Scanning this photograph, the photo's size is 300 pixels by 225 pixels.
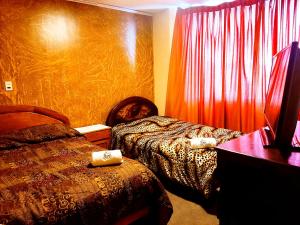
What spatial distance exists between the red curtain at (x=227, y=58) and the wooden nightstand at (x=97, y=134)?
4.12ft

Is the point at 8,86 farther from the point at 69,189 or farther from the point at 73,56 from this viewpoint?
the point at 69,189

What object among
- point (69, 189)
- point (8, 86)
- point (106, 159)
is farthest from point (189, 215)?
point (8, 86)

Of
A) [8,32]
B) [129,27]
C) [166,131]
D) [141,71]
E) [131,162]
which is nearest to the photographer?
[131,162]

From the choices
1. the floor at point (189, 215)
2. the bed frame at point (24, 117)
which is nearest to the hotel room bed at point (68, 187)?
the bed frame at point (24, 117)

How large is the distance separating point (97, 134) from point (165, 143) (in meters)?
1.06

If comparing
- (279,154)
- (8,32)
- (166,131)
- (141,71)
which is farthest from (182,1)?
(279,154)

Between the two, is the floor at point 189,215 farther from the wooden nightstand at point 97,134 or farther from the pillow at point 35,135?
the pillow at point 35,135

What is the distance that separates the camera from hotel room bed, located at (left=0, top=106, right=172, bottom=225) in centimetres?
140

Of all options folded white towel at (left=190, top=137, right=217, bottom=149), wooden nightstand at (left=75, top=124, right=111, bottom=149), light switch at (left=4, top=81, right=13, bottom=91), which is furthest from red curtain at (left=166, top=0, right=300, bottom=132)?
light switch at (left=4, top=81, right=13, bottom=91)

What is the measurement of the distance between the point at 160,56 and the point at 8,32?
7.58 feet

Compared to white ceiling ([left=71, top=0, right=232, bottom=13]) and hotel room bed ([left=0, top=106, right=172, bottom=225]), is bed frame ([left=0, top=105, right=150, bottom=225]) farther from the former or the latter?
white ceiling ([left=71, top=0, right=232, bottom=13])

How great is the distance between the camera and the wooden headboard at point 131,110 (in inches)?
143

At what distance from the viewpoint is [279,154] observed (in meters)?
0.86

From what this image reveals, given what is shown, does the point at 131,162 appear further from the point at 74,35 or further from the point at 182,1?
the point at 182,1
